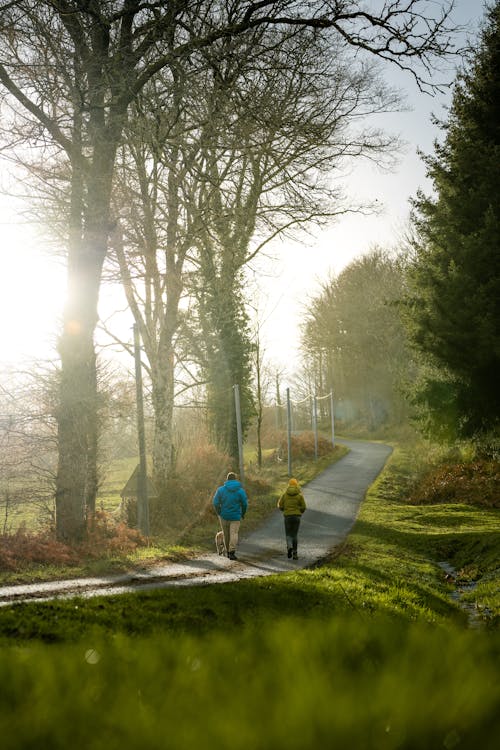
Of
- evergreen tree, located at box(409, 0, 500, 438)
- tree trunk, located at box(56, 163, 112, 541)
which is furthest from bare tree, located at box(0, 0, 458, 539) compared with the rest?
evergreen tree, located at box(409, 0, 500, 438)

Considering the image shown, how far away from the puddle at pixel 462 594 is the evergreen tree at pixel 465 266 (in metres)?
7.04

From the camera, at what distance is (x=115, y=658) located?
1.42 metres

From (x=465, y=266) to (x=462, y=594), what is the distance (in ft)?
41.3

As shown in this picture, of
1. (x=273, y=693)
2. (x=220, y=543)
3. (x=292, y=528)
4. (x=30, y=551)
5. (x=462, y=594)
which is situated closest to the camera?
(x=273, y=693)

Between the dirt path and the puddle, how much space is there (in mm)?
3180

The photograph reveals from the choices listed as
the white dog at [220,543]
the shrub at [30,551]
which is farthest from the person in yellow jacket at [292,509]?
the shrub at [30,551]

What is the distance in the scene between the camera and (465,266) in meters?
22.1

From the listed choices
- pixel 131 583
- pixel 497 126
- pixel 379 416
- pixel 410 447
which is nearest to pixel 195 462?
pixel 131 583

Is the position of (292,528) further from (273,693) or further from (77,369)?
(273,693)

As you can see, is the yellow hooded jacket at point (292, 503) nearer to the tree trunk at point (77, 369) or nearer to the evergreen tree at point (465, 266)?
the tree trunk at point (77, 369)

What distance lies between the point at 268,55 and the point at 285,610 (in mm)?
10166

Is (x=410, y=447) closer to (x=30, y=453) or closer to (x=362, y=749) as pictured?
(x=30, y=453)

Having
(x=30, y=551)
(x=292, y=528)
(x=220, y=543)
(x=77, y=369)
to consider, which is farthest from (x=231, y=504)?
(x=77, y=369)

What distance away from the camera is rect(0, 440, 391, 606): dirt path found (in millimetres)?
12819
